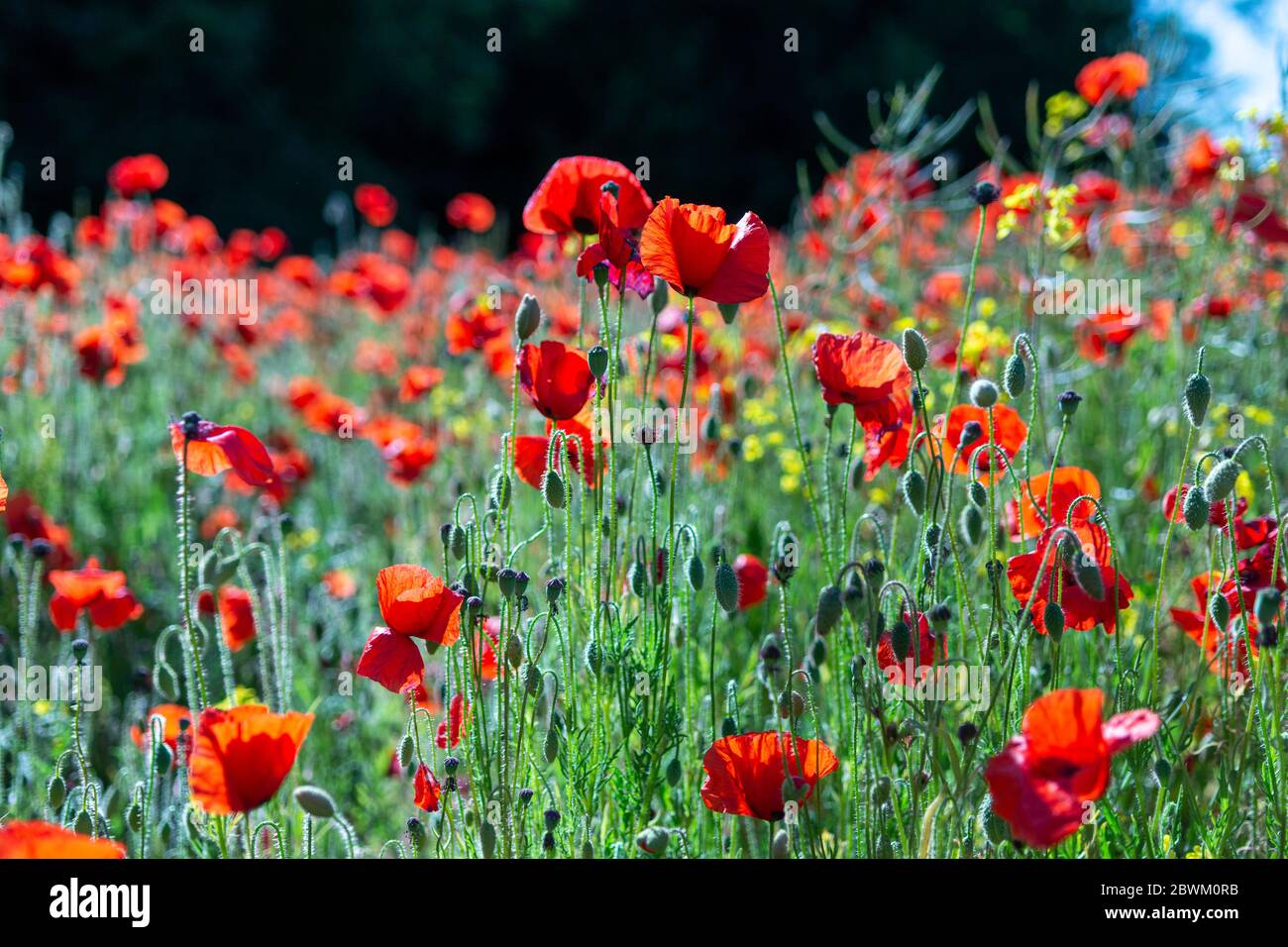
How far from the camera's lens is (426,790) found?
1.56 metres

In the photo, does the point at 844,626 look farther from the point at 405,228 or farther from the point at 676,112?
the point at 676,112

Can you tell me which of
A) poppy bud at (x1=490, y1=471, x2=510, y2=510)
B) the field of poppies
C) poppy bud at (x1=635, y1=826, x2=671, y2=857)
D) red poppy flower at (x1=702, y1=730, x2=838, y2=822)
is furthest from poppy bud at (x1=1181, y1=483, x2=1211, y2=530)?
poppy bud at (x1=490, y1=471, x2=510, y2=510)

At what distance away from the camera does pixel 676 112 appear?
54.6 feet

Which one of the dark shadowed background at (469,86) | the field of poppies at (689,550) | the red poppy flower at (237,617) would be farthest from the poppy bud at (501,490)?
the dark shadowed background at (469,86)

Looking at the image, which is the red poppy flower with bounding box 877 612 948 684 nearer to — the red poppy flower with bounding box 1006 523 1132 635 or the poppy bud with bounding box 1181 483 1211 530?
the red poppy flower with bounding box 1006 523 1132 635

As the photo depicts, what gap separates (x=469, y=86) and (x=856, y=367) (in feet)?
46.9

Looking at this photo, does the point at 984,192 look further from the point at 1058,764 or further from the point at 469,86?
the point at 469,86

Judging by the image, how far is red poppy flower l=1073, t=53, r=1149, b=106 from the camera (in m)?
3.09

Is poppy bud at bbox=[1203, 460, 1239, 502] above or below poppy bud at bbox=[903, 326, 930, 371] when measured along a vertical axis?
below

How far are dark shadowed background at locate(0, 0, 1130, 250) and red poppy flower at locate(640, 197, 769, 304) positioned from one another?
1163 centimetres

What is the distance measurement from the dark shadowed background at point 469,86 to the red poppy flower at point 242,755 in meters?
11.9

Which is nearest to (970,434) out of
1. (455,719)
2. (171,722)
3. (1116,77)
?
(455,719)

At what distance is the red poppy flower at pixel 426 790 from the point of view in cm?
155
